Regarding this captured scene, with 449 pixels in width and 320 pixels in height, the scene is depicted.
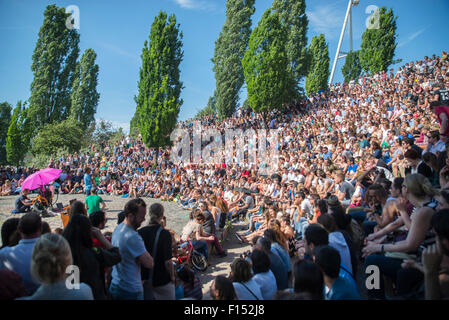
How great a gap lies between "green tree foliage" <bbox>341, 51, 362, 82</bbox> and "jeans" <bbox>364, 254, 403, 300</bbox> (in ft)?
181

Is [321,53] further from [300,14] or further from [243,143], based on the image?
[243,143]

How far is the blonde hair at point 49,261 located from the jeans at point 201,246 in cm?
398

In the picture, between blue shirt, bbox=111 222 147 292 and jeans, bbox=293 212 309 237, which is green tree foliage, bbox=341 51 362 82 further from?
blue shirt, bbox=111 222 147 292

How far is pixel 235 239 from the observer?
8062 millimetres

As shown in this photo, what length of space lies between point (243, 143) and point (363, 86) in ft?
36.0

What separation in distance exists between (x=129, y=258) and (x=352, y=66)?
58.8 m

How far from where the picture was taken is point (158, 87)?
25.9 meters

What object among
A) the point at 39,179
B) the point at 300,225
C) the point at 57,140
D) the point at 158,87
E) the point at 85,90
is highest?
the point at 85,90

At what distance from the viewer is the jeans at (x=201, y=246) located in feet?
19.0

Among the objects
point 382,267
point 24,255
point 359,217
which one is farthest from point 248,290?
point 359,217

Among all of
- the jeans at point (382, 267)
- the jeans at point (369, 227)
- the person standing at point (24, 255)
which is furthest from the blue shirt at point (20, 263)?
the jeans at point (369, 227)

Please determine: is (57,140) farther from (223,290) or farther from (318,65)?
(318,65)

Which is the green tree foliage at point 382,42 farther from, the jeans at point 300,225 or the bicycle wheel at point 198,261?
the bicycle wheel at point 198,261
